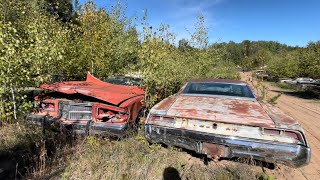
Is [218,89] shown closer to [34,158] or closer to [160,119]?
[160,119]

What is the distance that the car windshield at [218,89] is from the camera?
5.79m

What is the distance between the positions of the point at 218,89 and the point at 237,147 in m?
2.17

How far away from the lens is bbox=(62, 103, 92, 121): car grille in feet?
18.0

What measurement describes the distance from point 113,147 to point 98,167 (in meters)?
0.90

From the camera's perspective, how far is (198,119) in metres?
4.35

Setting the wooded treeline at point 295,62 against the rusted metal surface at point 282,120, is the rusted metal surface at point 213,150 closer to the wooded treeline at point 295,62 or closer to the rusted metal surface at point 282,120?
the rusted metal surface at point 282,120

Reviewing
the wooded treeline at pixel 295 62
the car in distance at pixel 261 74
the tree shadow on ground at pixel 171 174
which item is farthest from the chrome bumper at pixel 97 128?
the car in distance at pixel 261 74

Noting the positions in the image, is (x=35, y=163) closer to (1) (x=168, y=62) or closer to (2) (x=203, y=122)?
(2) (x=203, y=122)

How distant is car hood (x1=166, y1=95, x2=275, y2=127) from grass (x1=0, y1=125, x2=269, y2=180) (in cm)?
78

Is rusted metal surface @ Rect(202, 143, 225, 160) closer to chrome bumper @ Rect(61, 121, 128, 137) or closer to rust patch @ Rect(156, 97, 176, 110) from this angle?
rust patch @ Rect(156, 97, 176, 110)

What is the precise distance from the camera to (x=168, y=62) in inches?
302

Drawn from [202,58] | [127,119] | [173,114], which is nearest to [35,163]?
[127,119]

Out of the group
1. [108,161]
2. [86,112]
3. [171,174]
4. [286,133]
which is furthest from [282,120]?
[86,112]

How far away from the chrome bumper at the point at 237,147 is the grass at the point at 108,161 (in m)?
0.31
